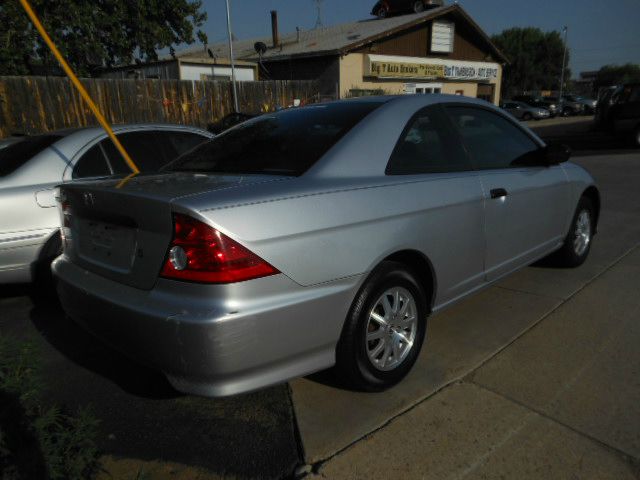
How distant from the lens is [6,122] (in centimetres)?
1100

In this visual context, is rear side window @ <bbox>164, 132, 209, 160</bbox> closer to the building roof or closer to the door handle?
the door handle

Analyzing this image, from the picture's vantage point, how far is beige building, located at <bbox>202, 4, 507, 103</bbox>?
20703 millimetres

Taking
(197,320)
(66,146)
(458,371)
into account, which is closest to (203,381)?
Answer: (197,320)

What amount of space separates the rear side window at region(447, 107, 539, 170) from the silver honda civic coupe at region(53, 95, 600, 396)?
0.02 metres

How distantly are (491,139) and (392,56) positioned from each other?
20.5 metres

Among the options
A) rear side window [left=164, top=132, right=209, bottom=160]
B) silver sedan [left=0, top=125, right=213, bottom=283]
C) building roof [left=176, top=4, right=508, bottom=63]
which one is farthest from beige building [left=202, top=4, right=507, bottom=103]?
silver sedan [left=0, top=125, right=213, bottom=283]

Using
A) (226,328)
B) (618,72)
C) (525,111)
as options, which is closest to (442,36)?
(525,111)

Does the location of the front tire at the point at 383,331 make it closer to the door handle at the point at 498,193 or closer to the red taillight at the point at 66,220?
the door handle at the point at 498,193

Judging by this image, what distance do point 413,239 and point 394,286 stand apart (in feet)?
0.87

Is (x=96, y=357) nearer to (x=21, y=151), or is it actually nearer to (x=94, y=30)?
(x=21, y=151)

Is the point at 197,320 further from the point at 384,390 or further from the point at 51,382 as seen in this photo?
the point at 51,382

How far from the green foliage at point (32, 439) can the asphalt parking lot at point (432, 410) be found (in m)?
0.21

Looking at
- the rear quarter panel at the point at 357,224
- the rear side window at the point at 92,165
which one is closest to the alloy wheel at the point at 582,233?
the rear quarter panel at the point at 357,224

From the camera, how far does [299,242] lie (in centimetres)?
204
